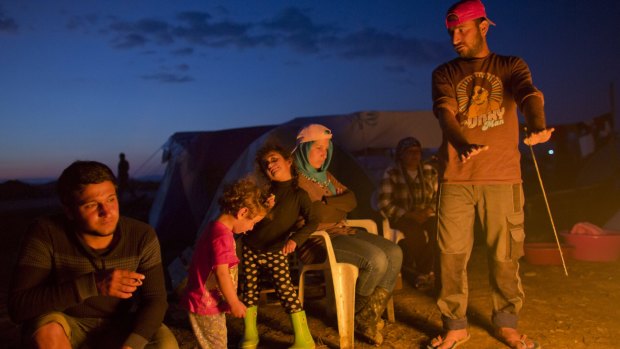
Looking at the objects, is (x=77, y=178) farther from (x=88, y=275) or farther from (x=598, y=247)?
(x=598, y=247)

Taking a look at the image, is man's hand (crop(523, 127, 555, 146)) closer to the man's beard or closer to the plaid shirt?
the man's beard

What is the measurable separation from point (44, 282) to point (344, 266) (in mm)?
1791

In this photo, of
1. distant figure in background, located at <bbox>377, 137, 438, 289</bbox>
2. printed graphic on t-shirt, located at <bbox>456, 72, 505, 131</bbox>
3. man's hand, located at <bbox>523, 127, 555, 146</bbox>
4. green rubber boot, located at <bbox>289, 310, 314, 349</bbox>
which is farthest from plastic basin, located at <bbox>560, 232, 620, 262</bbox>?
green rubber boot, located at <bbox>289, 310, 314, 349</bbox>

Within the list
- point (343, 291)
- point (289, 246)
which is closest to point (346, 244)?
point (343, 291)

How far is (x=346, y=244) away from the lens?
140 inches

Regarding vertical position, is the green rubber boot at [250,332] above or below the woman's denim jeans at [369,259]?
below

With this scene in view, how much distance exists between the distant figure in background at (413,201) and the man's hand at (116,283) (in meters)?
3.18

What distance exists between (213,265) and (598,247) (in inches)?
177

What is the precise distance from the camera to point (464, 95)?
303 centimetres

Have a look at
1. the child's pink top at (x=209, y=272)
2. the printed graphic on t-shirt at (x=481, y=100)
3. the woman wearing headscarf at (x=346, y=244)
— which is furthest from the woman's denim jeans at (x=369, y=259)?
the printed graphic on t-shirt at (x=481, y=100)

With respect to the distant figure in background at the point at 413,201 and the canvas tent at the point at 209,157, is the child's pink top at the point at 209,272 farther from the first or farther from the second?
the canvas tent at the point at 209,157

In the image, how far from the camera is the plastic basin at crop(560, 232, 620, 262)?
5.41 metres

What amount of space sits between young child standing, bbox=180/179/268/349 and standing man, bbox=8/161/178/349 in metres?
0.43

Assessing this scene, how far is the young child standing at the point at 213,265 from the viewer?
9.08 ft
